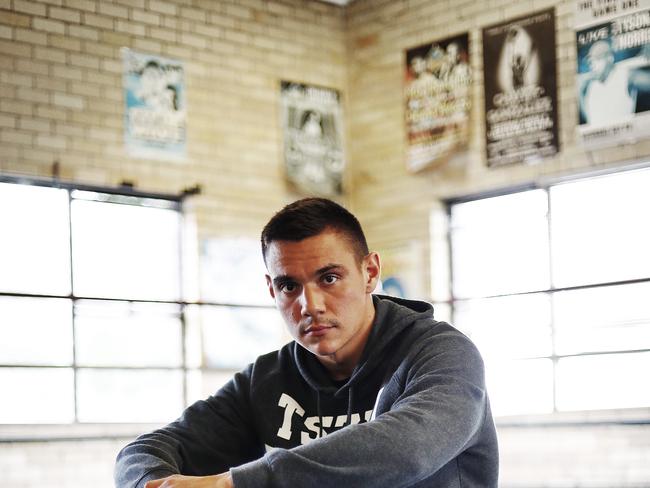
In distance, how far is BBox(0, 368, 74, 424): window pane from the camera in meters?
5.95

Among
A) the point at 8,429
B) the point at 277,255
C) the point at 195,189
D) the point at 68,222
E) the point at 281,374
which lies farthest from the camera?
the point at 195,189

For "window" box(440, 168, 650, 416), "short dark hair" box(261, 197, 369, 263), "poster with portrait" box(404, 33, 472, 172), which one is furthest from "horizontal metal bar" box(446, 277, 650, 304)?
"short dark hair" box(261, 197, 369, 263)

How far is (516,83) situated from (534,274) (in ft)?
4.05

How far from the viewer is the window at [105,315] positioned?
6070mm

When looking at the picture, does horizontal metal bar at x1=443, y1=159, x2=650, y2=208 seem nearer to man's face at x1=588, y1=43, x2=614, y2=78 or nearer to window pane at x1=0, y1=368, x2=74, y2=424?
man's face at x1=588, y1=43, x2=614, y2=78

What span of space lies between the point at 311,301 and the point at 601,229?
14.0 ft

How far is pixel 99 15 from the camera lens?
656 centimetres

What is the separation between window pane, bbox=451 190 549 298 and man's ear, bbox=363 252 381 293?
4143mm

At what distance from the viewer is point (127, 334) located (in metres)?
6.51

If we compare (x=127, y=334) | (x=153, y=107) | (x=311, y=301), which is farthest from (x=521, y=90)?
(x=311, y=301)

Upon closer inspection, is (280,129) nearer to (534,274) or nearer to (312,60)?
(312,60)

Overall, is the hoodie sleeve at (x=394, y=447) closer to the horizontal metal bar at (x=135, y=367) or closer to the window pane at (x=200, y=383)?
the horizontal metal bar at (x=135, y=367)

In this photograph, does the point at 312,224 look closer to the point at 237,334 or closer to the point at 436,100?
the point at 237,334

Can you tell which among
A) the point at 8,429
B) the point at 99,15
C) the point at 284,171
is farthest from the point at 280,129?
the point at 8,429
